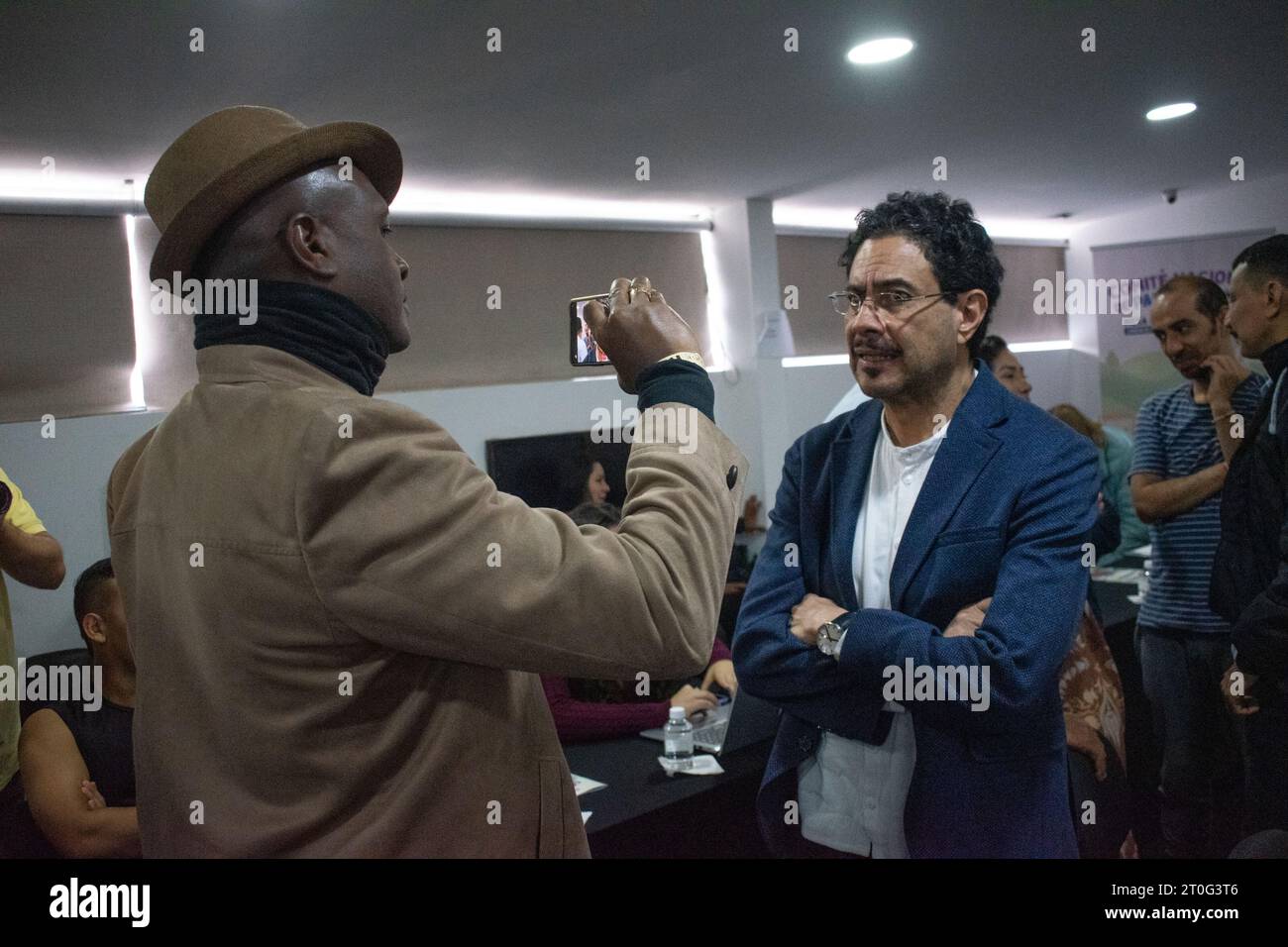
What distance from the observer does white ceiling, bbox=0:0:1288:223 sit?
6.89 ft

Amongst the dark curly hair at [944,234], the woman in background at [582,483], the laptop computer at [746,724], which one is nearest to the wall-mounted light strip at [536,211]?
the woman in background at [582,483]

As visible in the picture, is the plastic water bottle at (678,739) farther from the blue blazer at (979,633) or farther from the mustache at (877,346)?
the mustache at (877,346)

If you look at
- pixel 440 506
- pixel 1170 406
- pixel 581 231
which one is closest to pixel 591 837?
pixel 440 506

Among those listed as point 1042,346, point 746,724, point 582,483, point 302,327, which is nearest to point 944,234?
point 302,327

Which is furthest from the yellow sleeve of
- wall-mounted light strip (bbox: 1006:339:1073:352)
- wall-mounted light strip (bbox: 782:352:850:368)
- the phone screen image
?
wall-mounted light strip (bbox: 1006:339:1073:352)

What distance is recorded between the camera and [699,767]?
1703 mm

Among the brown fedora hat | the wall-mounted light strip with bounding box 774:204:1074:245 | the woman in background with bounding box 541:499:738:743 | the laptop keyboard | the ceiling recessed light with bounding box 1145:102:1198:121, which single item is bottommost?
the laptop keyboard

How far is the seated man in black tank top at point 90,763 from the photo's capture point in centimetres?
144

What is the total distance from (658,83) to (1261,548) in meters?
1.95

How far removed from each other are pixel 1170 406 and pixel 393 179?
2.03 meters

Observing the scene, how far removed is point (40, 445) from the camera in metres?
2.83

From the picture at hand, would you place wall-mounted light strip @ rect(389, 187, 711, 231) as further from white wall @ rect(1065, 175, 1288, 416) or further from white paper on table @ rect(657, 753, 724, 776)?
white paper on table @ rect(657, 753, 724, 776)

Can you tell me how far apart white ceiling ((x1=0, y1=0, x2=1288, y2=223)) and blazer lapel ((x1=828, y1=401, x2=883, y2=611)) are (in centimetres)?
135

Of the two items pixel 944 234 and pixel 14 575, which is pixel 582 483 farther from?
pixel 944 234
